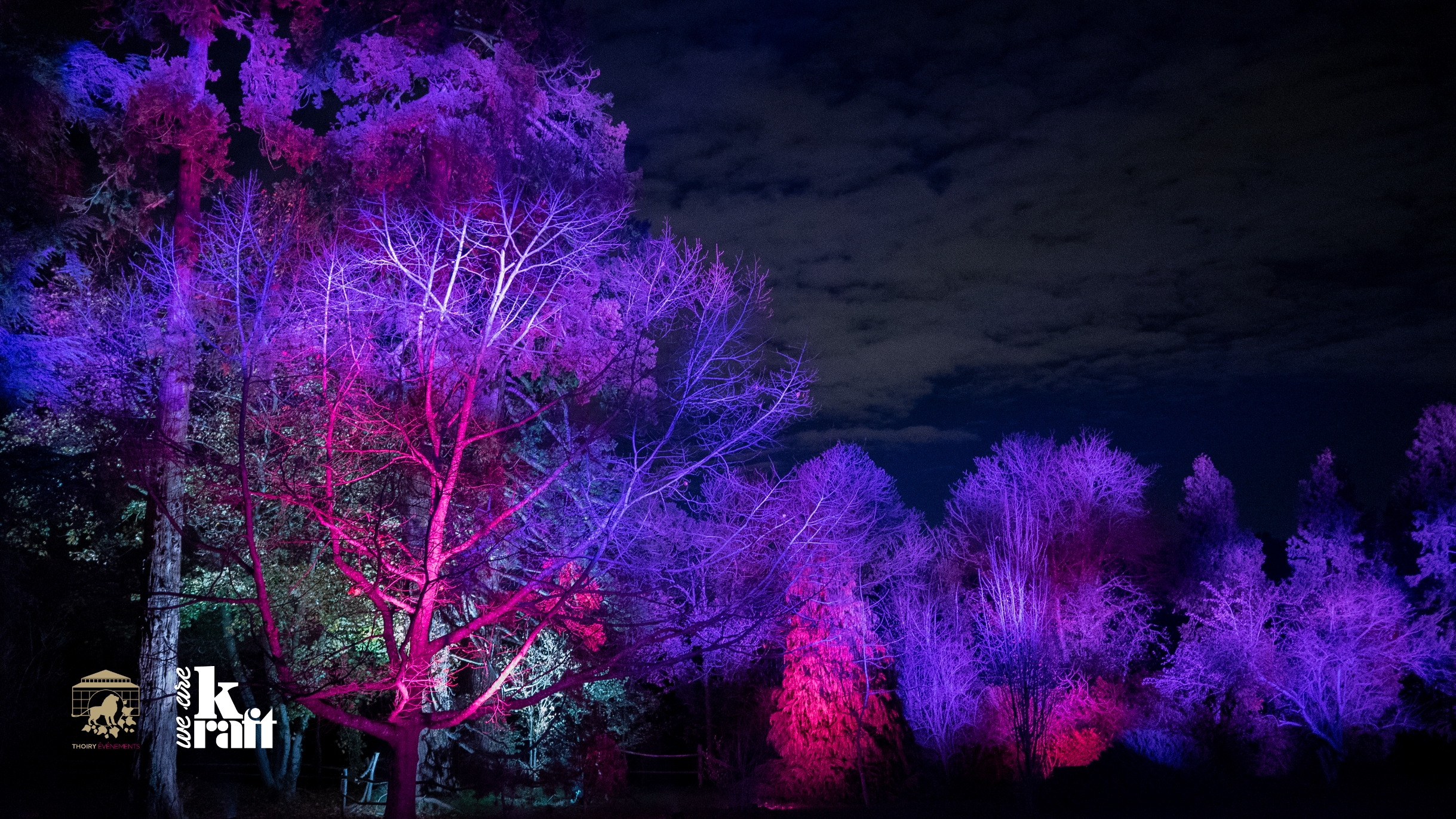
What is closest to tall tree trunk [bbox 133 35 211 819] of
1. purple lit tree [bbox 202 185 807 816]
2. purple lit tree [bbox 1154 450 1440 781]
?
purple lit tree [bbox 202 185 807 816]

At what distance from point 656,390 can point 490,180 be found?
4.39m

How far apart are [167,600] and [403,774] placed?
5.11 metres

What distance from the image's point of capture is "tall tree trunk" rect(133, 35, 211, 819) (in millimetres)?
10633

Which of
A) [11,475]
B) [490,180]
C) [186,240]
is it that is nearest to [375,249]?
[490,180]

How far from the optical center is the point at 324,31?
13.3 metres

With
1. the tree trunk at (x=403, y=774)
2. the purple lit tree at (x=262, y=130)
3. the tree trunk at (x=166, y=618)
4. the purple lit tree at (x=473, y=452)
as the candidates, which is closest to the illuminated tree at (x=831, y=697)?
the purple lit tree at (x=473, y=452)

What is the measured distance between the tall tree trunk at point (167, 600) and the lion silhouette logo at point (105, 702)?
17.4 ft

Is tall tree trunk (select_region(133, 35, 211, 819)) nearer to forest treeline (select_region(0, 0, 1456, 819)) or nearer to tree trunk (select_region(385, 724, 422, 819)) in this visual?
forest treeline (select_region(0, 0, 1456, 819))

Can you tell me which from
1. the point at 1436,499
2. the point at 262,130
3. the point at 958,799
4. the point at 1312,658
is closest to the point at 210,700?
the point at 262,130

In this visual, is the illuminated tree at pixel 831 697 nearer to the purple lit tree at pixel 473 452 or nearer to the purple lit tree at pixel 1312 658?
the purple lit tree at pixel 473 452

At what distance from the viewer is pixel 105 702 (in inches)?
617

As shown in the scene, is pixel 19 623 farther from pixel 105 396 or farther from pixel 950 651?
pixel 950 651

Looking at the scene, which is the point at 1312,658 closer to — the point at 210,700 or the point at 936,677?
the point at 936,677

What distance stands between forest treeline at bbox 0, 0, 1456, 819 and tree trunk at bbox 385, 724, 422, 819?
0.09 ft
